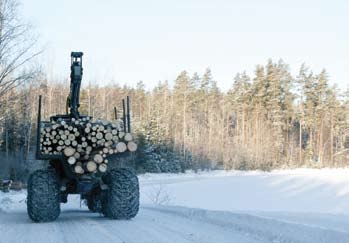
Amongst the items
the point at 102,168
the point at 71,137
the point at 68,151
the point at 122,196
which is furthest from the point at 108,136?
the point at 122,196

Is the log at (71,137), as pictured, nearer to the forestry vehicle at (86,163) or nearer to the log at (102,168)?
the forestry vehicle at (86,163)

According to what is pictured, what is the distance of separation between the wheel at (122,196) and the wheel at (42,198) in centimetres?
118

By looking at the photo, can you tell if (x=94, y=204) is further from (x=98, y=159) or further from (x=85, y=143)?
(x=85, y=143)

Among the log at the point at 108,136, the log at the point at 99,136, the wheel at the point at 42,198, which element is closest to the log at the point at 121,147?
the log at the point at 108,136

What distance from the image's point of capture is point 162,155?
66.6 metres

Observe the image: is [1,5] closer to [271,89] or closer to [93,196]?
[93,196]

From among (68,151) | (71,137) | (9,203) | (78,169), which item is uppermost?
(71,137)

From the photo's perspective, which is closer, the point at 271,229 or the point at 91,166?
the point at 271,229

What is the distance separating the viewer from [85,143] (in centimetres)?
1244

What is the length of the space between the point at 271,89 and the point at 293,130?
10178mm

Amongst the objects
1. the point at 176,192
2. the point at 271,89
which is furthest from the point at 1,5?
the point at 271,89

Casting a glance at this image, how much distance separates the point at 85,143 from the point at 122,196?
1.43 meters

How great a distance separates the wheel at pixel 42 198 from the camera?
1191 centimetres

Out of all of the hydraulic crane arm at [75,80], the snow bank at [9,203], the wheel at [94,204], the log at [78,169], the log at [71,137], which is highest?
the hydraulic crane arm at [75,80]
